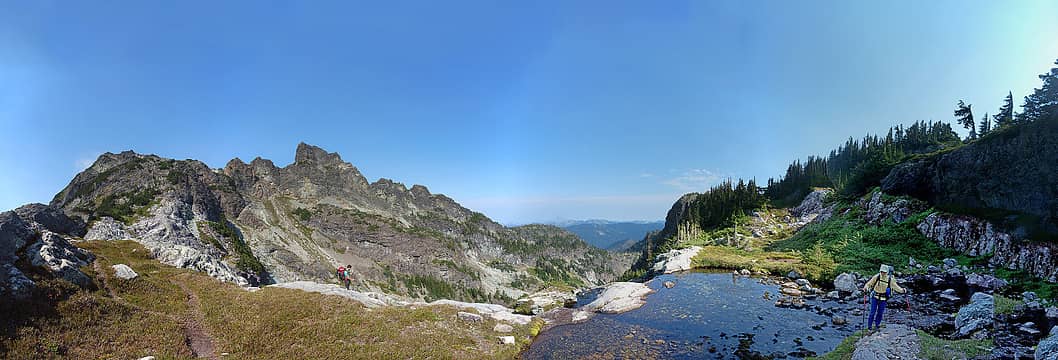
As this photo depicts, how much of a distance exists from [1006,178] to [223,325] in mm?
58887

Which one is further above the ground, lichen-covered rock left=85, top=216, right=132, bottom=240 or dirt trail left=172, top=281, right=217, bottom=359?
lichen-covered rock left=85, top=216, right=132, bottom=240

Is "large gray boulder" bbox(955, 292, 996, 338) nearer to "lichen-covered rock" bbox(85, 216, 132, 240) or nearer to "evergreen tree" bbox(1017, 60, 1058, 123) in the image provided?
"evergreen tree" bbox(1017, 60, 1058, 123)

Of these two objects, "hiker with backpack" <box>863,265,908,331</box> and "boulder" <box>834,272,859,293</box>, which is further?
"boulder" <box>834,272,859,293</box>

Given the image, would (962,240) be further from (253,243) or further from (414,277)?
(414,277)

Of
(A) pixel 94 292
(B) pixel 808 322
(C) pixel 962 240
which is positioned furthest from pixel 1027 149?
(A) pixel 94 292

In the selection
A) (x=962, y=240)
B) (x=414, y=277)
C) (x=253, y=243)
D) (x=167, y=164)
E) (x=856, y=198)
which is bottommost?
(x=414, y=277)

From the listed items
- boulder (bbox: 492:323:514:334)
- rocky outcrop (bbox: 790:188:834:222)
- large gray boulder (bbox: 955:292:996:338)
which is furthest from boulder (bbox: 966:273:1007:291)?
rocky outcrop (bbox: 790:188:834:222)

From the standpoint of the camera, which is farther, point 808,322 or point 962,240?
point 962,240

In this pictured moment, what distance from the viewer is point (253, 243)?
134m

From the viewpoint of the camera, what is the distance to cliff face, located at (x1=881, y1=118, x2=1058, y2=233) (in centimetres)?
2744

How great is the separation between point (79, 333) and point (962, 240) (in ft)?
195

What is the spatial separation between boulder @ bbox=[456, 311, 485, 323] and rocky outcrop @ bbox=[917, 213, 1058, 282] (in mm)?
36601

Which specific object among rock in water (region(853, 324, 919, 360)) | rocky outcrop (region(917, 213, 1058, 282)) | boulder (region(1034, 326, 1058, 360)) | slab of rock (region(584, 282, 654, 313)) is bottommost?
slab of rock (region(584, 282, 654, 313))

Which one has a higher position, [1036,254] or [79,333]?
[1036,254]
